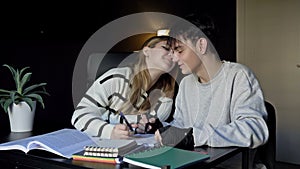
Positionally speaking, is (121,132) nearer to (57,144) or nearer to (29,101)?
(57,144)

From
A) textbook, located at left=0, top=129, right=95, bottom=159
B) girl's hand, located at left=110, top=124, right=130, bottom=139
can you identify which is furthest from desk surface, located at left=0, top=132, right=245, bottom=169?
girl's hand, located at left=110, top=124, right=130, bottom=139

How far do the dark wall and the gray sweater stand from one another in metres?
0.59

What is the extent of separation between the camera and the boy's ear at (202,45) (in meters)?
1.38

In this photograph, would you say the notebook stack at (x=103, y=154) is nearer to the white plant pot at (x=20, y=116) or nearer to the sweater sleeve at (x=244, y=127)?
the sweater sleeve at (x=244, y=127)

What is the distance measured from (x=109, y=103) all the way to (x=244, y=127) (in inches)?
25.3

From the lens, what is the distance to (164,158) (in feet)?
3.32

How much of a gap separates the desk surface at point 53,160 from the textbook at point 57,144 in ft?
0.05

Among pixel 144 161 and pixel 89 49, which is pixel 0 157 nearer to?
pixel 144 161

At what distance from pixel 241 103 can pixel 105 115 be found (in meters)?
0.60

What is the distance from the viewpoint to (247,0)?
142 inches

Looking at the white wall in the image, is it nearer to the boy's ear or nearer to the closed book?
the boy's ear

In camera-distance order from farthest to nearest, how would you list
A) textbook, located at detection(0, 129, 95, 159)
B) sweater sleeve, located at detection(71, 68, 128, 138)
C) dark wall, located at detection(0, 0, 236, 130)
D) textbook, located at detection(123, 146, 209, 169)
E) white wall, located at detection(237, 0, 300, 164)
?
white wall, located at detection(237, 0, 300, 164) → dark wall, located at detection(0, 0, 236, 130) → sweater sleeve, located at detection(71, 68, 128, 138) → textbook, located at detection(0, 129, 95, 159) → textbook, located at detection(123, 146, 209, 169)

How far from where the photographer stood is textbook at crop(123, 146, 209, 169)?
961mm

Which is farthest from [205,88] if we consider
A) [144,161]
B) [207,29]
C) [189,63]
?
[144,161]
